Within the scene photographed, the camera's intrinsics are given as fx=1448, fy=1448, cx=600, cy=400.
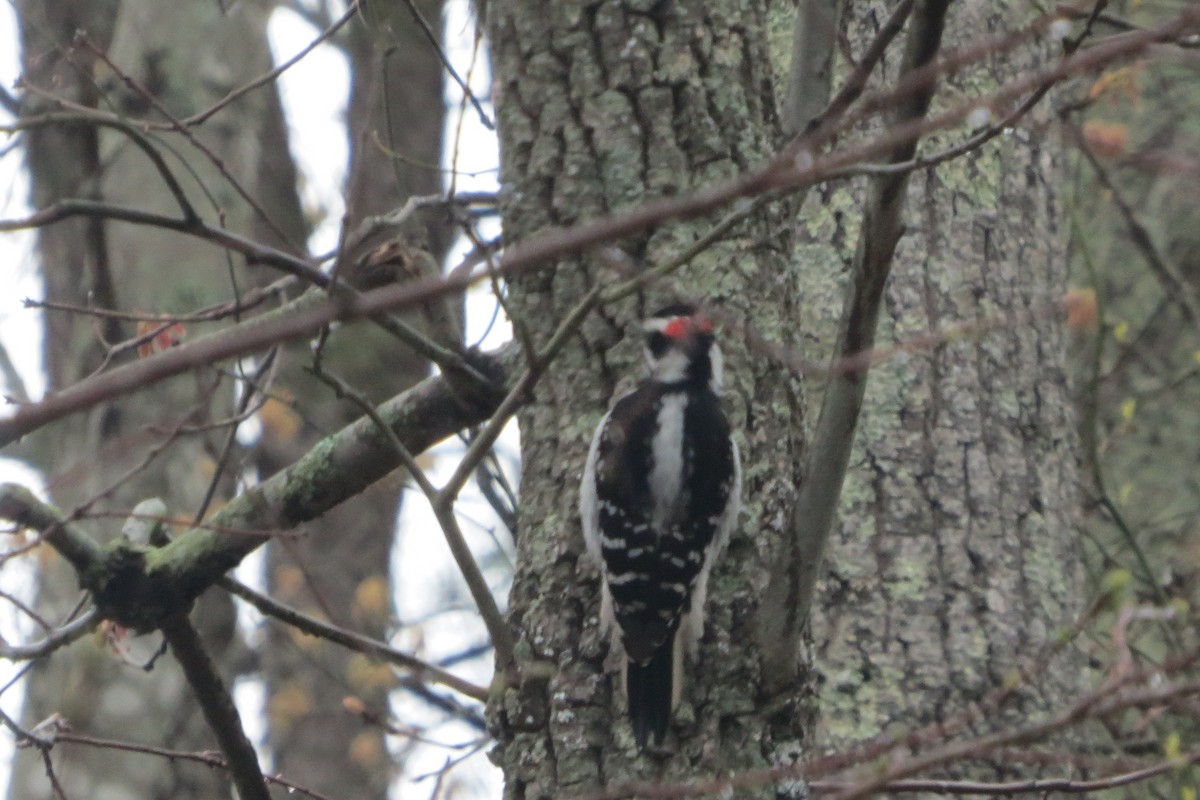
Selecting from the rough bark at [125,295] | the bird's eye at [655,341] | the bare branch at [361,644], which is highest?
the rough bark at [125,295]

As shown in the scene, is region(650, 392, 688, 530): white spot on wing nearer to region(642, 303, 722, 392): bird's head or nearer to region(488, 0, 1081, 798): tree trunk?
region(642, 303, 722, 392): bird's head

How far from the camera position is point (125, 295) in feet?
21.6

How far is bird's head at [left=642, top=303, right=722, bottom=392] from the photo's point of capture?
10.8ft

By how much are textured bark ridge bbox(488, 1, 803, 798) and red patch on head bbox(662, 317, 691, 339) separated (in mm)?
62

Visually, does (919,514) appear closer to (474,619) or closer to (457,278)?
(457,278)

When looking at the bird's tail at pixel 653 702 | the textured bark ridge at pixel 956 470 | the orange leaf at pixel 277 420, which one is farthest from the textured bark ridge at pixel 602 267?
the orange leaf at pixel 277 420

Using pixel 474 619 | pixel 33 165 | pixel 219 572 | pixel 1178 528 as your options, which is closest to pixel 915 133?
pixel 219 572

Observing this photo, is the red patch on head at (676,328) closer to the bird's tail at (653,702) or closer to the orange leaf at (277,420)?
the bird's tail at (653,702)

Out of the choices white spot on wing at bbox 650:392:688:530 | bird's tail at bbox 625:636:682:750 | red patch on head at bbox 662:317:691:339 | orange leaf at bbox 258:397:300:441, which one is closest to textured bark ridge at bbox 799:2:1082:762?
white spot on wing at bbox 650:392:688:530

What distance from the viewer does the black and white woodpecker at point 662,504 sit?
9.74 ft

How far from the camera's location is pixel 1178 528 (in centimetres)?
766

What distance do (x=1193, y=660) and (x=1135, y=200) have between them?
6.75 m

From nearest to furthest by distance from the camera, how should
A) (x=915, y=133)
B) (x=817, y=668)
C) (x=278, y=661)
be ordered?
1. (x=915, y=133)
2. (x=817, y=668)
3. (x=278, y=661)

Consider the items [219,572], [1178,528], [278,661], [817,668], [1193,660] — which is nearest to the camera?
[1193,660]
